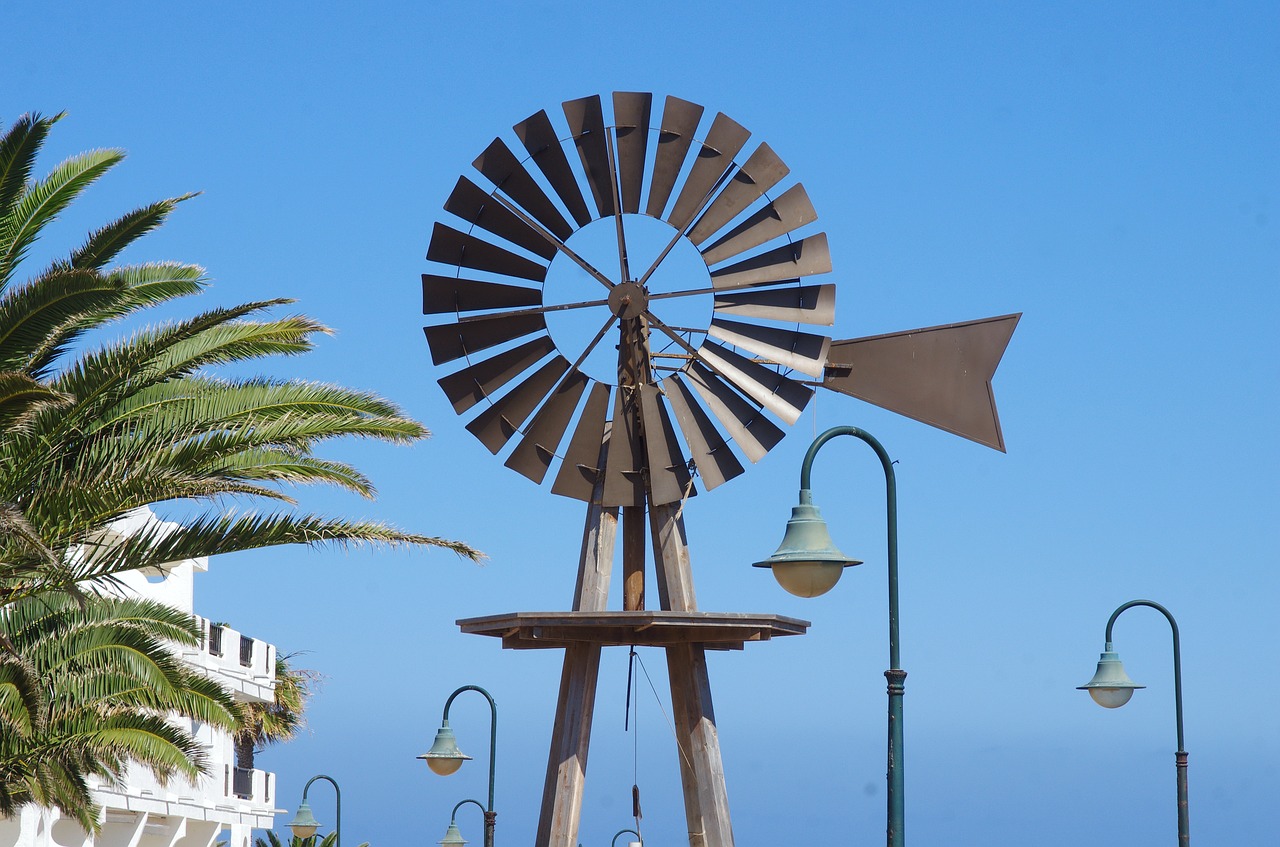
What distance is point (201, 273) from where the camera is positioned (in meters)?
14.4

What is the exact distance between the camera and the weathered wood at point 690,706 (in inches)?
597

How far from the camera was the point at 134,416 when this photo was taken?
13.7 meters

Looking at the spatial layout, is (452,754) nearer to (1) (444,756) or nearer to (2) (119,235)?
(1) (444,756)

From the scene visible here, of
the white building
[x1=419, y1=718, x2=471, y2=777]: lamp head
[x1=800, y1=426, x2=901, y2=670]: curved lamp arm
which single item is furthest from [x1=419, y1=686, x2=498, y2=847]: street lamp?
[x1=800, y1=426, x2=901, y2=670]: curved lamp arm

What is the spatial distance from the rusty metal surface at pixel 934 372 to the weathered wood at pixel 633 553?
2.17 m

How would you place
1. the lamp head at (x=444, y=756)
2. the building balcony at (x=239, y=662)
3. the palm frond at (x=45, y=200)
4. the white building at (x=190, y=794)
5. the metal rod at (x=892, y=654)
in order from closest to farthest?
the metal rod at (x=892, y=654) < the palm frond at (x=45, y=200) < the lamp head at (x=444, y=756) < the white building at (x=190, y=794) < the building balcony at (x=239, y=662)

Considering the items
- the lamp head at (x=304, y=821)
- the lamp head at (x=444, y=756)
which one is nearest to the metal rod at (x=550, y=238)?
the lamp head at (x=444, y=756)

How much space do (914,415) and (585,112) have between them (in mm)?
4051

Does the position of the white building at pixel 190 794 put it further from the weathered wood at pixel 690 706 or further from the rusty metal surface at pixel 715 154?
the rusty metal surface at pixel 715 154

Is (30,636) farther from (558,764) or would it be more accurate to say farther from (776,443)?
(776,443)

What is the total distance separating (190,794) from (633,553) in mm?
18844

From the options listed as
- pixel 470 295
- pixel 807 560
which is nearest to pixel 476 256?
pixel 470 295

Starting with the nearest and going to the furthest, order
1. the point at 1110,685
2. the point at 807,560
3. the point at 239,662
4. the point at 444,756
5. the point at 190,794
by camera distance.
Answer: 1. the point at 807,560
2. the point at 1110,685
3. the point at 444,756
4. the point at 190,794
5. the point at 239,662

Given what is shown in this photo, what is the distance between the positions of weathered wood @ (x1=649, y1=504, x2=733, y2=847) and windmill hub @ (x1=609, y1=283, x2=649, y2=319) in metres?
1.81
